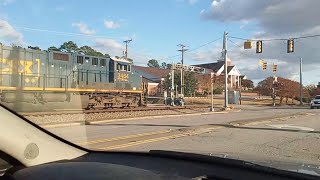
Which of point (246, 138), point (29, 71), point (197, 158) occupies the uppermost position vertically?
point (29, 71)

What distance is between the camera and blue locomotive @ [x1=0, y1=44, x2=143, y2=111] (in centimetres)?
2483

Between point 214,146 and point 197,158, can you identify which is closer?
point 197,158

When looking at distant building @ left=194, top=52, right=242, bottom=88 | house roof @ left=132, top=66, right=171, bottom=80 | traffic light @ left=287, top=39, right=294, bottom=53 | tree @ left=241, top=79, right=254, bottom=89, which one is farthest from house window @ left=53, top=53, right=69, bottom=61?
tree @ left=241, top=79, right=254, bottom=89

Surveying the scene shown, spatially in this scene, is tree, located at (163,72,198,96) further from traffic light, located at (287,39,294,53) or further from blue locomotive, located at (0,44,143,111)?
traffic light, located at (287,39,294,53)

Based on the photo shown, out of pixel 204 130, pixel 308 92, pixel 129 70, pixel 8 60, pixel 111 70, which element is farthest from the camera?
pixel 308 92

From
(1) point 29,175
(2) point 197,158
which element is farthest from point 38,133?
(2) point 197,158

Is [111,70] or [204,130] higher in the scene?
[111,70]

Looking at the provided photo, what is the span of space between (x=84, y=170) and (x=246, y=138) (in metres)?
13.3

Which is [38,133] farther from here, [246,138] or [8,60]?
[8,60]

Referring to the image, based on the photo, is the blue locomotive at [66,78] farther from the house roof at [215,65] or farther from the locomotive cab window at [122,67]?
the house roof at [215,65]

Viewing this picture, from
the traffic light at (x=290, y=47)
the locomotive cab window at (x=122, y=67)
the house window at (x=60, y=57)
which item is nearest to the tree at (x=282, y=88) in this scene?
the traffic light at (x=290, y=47)

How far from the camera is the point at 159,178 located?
6.55 ft

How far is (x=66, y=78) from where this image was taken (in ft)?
96.2

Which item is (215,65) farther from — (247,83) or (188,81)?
(188,81)
